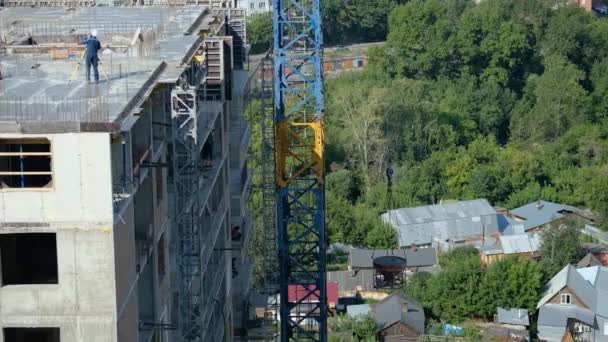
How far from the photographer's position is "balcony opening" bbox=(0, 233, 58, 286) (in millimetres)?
12992

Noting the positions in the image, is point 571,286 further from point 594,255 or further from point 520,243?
point 520,243

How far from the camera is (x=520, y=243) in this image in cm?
4634

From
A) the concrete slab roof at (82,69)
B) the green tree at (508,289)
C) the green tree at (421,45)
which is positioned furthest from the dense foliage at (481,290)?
the green tree at (421,45)

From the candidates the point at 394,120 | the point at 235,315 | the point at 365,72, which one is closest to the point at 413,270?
the point at 394,120

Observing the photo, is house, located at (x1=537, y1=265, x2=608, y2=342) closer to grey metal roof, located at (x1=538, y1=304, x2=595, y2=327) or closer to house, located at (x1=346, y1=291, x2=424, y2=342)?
grey metal roof, located at (x1=538, y1=304, x2=595, y2=327)

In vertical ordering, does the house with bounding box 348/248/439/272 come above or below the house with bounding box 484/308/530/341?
above

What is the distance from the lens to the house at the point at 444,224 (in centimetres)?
4841

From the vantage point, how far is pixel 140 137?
14398 mm

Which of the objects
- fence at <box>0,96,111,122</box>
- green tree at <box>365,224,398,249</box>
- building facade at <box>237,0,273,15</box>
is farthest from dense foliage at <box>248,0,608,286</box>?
fence at <box>0,96,111,122</box>

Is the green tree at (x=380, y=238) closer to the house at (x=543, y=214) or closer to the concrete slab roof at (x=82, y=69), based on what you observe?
the house at (x=543, y=214)

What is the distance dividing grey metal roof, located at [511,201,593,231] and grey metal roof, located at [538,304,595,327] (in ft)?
31.5

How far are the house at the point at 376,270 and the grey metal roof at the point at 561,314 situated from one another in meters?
5.96

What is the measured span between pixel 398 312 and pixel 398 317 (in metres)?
0.29

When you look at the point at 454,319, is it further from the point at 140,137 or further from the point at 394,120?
the point at 140,137
